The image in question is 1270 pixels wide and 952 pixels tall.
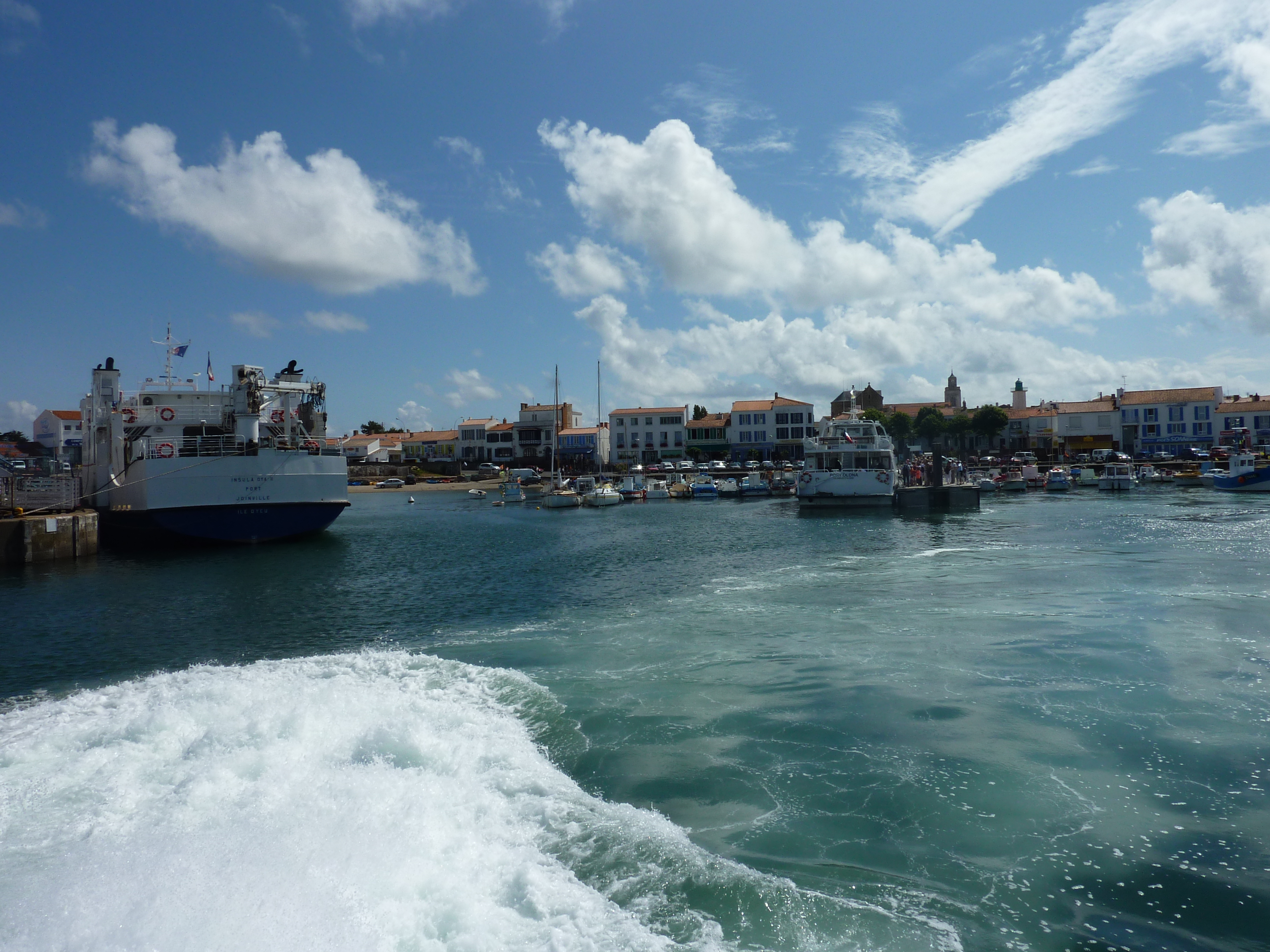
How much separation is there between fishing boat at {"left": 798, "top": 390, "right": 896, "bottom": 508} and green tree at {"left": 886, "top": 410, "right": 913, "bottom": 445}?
5288cm

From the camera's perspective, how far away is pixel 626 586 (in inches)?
904

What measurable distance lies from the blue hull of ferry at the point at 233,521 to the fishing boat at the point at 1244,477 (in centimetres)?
6472

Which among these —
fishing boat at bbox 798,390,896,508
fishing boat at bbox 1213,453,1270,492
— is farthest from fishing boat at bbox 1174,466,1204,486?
fishing boat at bbox 798,390,896,508

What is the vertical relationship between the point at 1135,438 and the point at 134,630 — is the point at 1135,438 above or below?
above

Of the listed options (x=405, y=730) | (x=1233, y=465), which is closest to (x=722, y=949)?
(x=405, y=730)

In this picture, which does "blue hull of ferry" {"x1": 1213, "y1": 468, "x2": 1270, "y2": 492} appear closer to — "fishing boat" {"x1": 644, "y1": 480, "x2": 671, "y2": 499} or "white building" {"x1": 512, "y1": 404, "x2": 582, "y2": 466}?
"fishing boat" {"x1": 644, "y1": 480, "x2": 671, "y2": 499}

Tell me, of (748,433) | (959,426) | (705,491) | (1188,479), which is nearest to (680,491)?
(705,491)

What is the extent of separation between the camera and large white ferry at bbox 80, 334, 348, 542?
31297 millimetres

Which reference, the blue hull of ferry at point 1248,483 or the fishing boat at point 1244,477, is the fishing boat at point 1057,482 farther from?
the blue hull of ferry at point 1248,483

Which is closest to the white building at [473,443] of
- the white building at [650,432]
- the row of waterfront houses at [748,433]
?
the row of waterfront houses at [748,433]

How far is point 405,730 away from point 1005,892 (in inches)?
277

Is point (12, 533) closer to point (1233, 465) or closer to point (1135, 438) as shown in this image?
point (1233, 465)

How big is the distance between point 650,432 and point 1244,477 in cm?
6645

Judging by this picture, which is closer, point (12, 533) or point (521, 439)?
point (12, 533)
